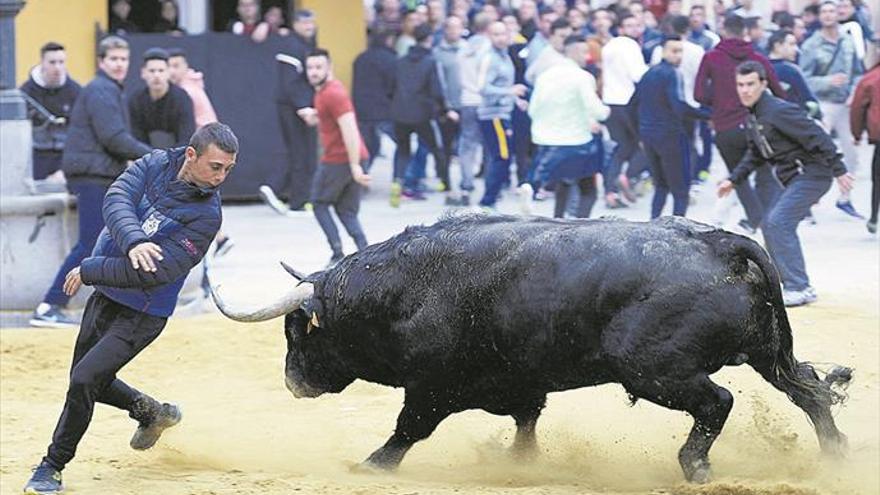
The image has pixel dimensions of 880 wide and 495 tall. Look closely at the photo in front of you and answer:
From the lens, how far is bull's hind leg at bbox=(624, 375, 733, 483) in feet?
23.0

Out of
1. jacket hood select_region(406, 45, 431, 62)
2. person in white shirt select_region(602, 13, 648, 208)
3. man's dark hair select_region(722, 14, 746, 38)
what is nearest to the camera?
man's dark hair select_region(722, 14, 746, 38)

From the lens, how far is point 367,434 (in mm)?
8609

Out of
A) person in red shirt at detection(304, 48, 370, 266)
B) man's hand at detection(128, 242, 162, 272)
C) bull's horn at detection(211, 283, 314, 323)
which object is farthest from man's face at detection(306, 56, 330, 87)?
man's hand at detection(128, 242, 162, 272)

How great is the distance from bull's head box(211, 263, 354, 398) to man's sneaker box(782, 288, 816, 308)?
5.02 metres

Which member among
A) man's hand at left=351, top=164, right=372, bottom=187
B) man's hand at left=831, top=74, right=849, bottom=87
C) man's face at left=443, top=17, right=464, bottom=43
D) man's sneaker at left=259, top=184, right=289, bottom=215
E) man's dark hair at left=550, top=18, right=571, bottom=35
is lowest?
man's sneaker at left=259, top=184, right=289, bottom=215

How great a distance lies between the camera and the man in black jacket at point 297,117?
18578mm

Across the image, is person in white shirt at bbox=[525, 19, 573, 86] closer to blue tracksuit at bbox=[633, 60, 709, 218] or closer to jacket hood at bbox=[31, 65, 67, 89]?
blue tracksuit at bbox=[633, 60, 709, 218]

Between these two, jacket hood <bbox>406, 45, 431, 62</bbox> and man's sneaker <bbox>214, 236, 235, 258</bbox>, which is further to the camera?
jacket hood <bbox>406, 45, 431, 62</bbox>

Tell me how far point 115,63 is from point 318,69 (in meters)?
2.65

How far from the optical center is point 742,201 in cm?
1375

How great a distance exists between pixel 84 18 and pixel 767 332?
12870 millimetres

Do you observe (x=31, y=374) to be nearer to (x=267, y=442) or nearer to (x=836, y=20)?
(x=267, y=442)

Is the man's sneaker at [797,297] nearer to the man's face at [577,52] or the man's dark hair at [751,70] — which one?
the man's dark hair at [751,70]

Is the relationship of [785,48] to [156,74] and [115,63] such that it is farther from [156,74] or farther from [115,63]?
[115,63]
